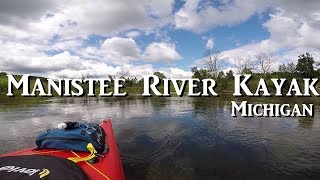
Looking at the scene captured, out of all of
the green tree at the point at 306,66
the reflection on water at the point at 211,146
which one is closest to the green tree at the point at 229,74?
the green tree at the point at 306,66

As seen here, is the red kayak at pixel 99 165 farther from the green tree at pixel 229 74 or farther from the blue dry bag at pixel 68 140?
the green tree at pixel 229 74

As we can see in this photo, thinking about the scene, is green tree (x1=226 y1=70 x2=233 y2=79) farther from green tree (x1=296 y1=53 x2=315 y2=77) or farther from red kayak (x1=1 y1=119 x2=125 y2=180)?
red kayak (x1=1 y1=119 x2=125 y2=180)

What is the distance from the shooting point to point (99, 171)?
19.1 ft

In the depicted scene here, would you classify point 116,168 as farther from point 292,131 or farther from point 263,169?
point 292,131

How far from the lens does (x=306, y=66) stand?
6881cm

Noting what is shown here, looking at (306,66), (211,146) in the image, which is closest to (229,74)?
(306,66)

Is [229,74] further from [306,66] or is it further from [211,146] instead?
[211,146]

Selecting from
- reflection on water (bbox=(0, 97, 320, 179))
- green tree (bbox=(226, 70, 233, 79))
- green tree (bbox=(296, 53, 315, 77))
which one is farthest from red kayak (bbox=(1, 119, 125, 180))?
green tree (bbox=(226, 70, 233, 79))

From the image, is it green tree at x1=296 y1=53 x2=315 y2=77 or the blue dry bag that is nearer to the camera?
the blue dry bag

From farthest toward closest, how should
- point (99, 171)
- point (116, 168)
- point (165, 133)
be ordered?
point (165, 133) < point (116, 168) < point (99, 171)

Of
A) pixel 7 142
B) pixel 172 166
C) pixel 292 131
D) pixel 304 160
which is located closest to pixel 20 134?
pixel 7 142

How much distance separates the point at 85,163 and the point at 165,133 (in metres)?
8.16

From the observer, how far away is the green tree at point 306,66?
68812 mm

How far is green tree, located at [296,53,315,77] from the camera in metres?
68.8
